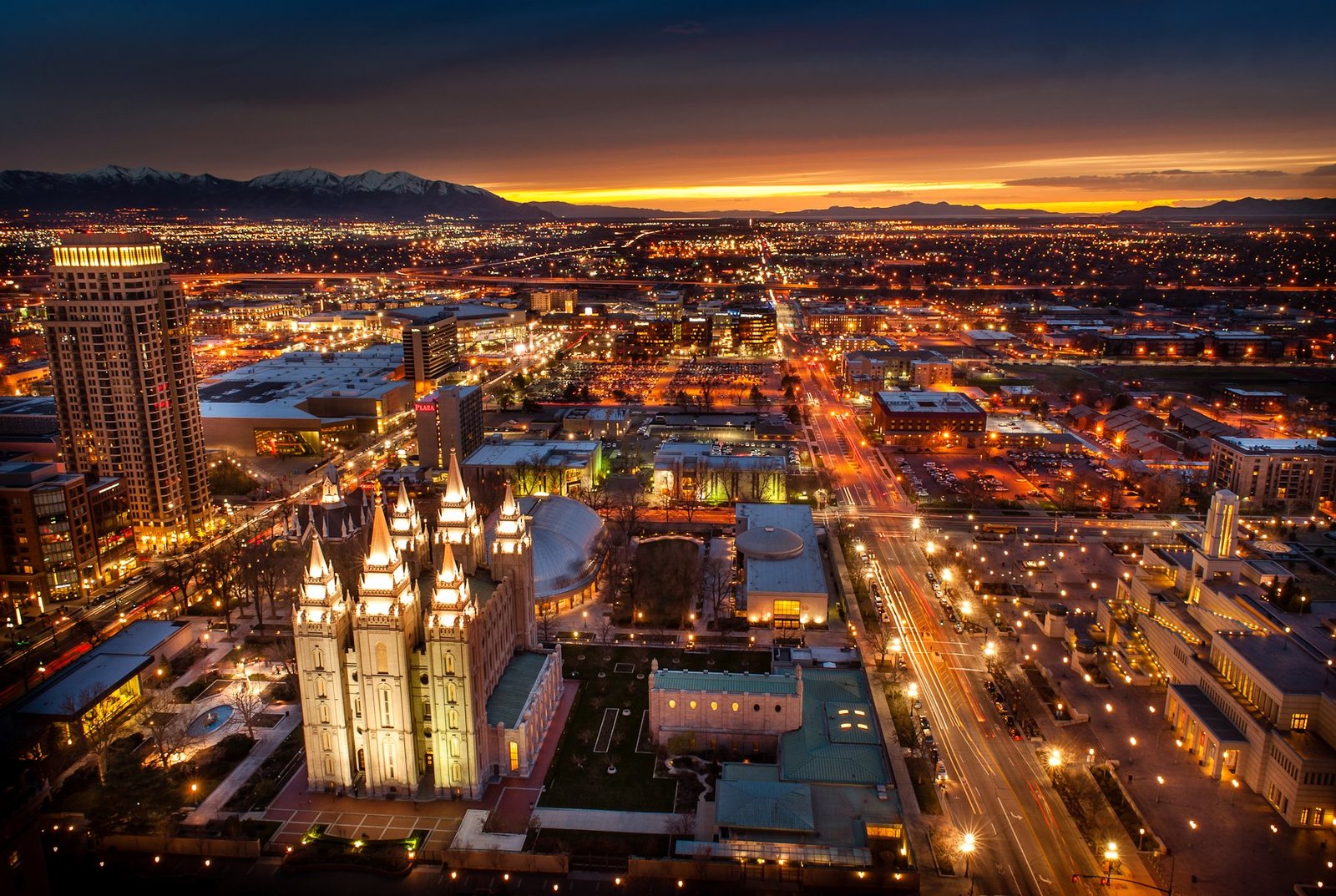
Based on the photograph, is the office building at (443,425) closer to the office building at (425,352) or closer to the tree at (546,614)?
the office building at (425,352)

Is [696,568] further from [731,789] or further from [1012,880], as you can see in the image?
[1012,880]

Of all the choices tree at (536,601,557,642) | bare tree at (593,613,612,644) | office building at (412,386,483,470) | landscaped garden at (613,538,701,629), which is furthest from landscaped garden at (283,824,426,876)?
office building at (412,386,483,470)

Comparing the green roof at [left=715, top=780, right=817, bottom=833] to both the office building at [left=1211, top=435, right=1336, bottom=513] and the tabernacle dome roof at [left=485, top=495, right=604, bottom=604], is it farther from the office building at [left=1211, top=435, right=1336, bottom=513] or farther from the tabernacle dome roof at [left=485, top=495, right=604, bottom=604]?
the office building at [left=1211, top=435, right=1336, bottom=513]

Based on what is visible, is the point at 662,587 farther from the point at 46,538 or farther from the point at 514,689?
the point at 46,538

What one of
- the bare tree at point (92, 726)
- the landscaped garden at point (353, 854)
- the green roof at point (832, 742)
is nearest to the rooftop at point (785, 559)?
the green roof at point (832, 742)

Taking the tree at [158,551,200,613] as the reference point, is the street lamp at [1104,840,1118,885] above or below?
below
